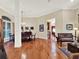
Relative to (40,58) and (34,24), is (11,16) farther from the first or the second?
(40,58)

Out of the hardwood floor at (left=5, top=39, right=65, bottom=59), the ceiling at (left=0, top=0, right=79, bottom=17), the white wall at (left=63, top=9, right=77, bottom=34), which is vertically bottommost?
the hardwood floor at (left=5, top=39, right=65, bottom=59)

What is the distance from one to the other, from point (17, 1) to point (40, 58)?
417 centimetres

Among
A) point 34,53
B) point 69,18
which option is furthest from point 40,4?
point 34,53

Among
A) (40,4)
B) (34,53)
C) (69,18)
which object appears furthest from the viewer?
(69,18)

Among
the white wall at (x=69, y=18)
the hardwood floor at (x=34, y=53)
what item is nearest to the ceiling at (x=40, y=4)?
the white wall at (x=69, y=18)

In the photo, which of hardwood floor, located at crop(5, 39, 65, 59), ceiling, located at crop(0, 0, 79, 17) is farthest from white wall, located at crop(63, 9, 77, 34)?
hardwood floor, located at crop(5, 39, 65, 59)

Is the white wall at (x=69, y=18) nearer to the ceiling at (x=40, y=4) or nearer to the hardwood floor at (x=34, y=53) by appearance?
the ceiling at (x=40, y=4)

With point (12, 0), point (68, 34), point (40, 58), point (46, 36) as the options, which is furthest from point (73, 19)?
point (40, 58)

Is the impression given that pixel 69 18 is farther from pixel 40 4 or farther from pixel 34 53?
pixel 34 53

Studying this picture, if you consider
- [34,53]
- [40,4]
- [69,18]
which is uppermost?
[40,4]

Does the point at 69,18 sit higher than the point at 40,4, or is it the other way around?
the point at 40,4

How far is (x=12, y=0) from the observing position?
6844 millimetres

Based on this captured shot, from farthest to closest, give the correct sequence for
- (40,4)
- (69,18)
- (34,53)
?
(69,18) < (40,4) < (34,53)

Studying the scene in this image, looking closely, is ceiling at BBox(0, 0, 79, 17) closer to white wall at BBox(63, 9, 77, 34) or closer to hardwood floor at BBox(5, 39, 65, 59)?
white wall at BBox(63, 9, 77, 34)
